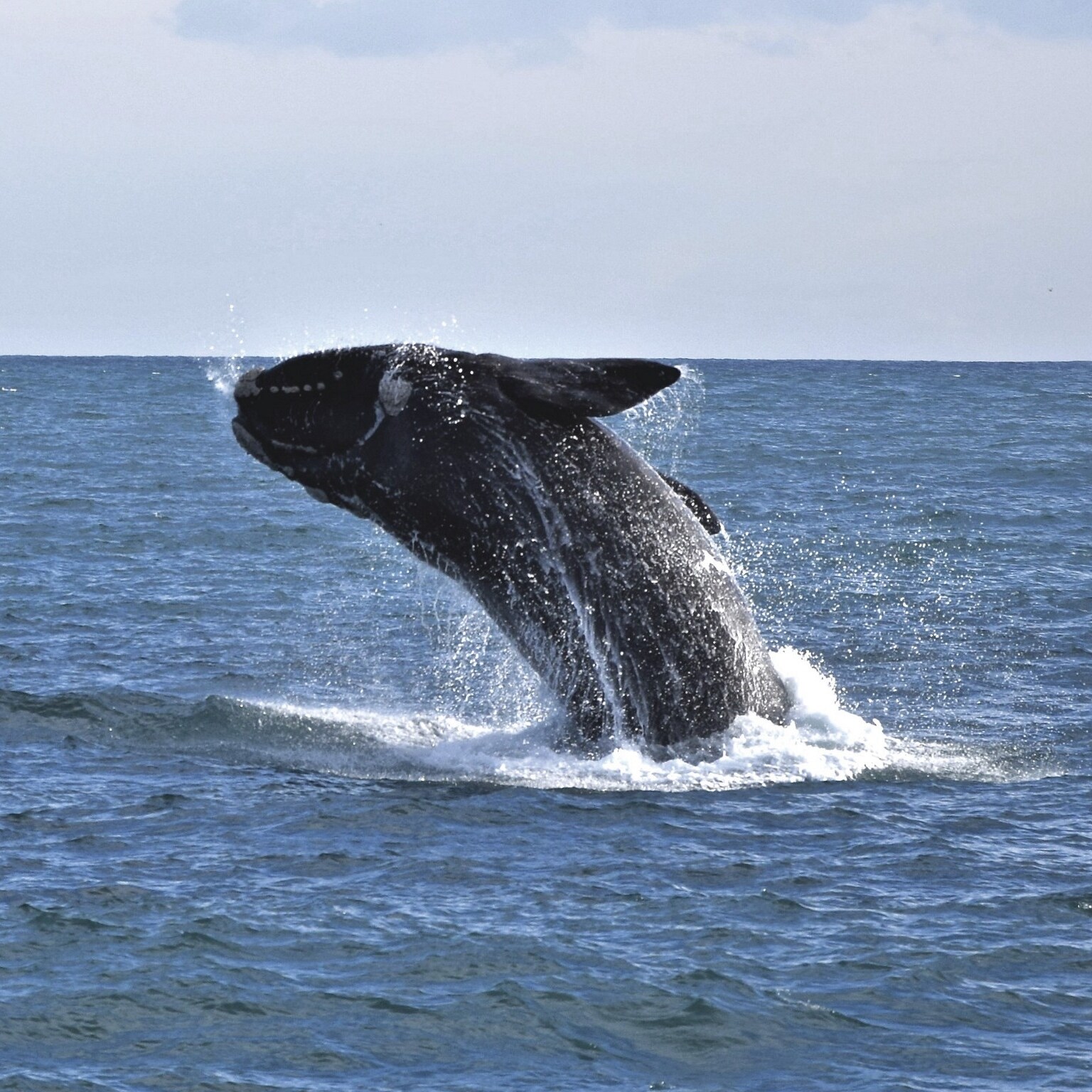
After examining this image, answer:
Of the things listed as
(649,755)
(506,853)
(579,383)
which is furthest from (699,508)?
(506,853)

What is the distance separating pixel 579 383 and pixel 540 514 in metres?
1.75

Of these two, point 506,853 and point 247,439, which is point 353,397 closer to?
point 247,439

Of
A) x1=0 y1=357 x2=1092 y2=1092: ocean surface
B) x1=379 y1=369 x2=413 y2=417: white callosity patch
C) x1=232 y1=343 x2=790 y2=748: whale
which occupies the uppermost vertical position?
x1=379 y1=369 x2=413 y2=417: white callosity patch

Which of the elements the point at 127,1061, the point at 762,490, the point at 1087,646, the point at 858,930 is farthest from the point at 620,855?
the point at 762,490

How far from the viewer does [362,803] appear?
48.8 feet

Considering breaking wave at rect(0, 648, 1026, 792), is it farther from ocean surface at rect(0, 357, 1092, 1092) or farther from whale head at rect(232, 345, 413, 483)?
whale head at rect(232, 345, 413, 483)

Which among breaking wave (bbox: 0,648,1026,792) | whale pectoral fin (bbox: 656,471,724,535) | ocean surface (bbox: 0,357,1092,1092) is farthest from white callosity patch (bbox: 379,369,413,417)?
breaking wave (bbox: 0,648,1026,792)

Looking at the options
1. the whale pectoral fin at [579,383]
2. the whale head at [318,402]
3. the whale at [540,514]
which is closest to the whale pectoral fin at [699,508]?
the whale at [540,514]

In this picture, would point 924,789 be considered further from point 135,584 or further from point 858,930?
point 135,584

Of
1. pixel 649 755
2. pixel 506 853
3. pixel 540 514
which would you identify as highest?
pixel 540 514

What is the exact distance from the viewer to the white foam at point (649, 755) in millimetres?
15562

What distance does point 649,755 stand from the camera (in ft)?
52.1

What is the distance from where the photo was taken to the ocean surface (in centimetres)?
1037

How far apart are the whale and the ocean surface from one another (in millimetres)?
445
